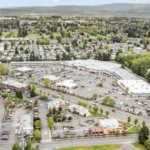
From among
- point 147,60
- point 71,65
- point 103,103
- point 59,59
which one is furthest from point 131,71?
point 103,103

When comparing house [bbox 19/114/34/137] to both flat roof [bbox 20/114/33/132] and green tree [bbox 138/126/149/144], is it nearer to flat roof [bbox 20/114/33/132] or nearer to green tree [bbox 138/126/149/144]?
flat roof [bbox 20/114/33/132]

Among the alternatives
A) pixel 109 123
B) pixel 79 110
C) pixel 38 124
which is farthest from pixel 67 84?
pixel 38 124

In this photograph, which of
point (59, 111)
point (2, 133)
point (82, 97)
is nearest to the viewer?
point (2, 133)

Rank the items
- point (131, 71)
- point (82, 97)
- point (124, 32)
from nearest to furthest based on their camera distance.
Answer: point (82, 97) → point (131, 71) → point (124, 32)

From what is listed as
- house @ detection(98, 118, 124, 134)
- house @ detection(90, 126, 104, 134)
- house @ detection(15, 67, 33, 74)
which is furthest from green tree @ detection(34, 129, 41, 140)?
house @ detection(15, 67, 33, 74)

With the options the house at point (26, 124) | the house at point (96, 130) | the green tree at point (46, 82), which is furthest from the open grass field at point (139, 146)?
the green tree at point (46, 82)

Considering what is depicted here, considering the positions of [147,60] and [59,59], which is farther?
[59,59]

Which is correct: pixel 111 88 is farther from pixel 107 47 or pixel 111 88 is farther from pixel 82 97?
pixel 107 47
